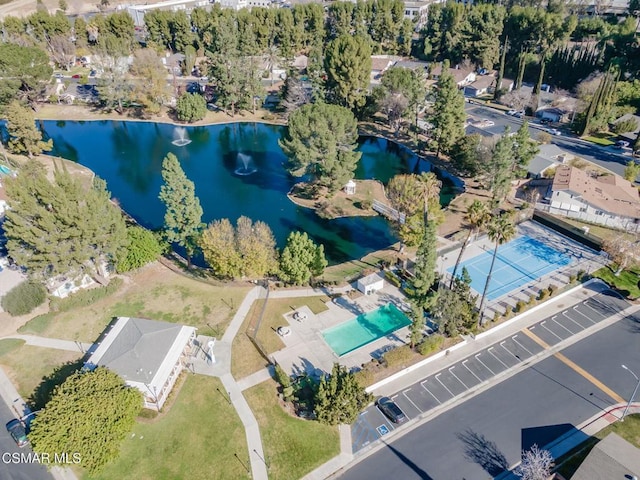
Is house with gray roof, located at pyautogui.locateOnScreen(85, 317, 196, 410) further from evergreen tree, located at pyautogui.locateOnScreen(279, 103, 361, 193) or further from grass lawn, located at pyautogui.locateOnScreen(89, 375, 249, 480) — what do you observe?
evergreen tree, located at pyautogui.locateOnScreen(279, 103, 361, 193)

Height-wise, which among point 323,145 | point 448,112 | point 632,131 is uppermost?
point 448,112

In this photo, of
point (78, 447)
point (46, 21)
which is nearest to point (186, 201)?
point (78, 447)

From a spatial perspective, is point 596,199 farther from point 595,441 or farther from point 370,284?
point 595,441

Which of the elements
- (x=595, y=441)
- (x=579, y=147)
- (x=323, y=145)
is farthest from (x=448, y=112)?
(x=595, y=441)

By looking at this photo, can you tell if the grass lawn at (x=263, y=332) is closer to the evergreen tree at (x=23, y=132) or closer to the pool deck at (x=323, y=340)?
the pool deck at (x=323, y=340)

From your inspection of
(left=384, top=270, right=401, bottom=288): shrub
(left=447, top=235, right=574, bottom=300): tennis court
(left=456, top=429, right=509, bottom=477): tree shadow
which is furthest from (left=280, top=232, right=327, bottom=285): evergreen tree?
(left=456, top=429, right=509, bottom=477): tree shadow

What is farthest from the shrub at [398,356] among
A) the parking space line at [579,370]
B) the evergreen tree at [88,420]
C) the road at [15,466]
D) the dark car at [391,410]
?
the road at [15,466]
